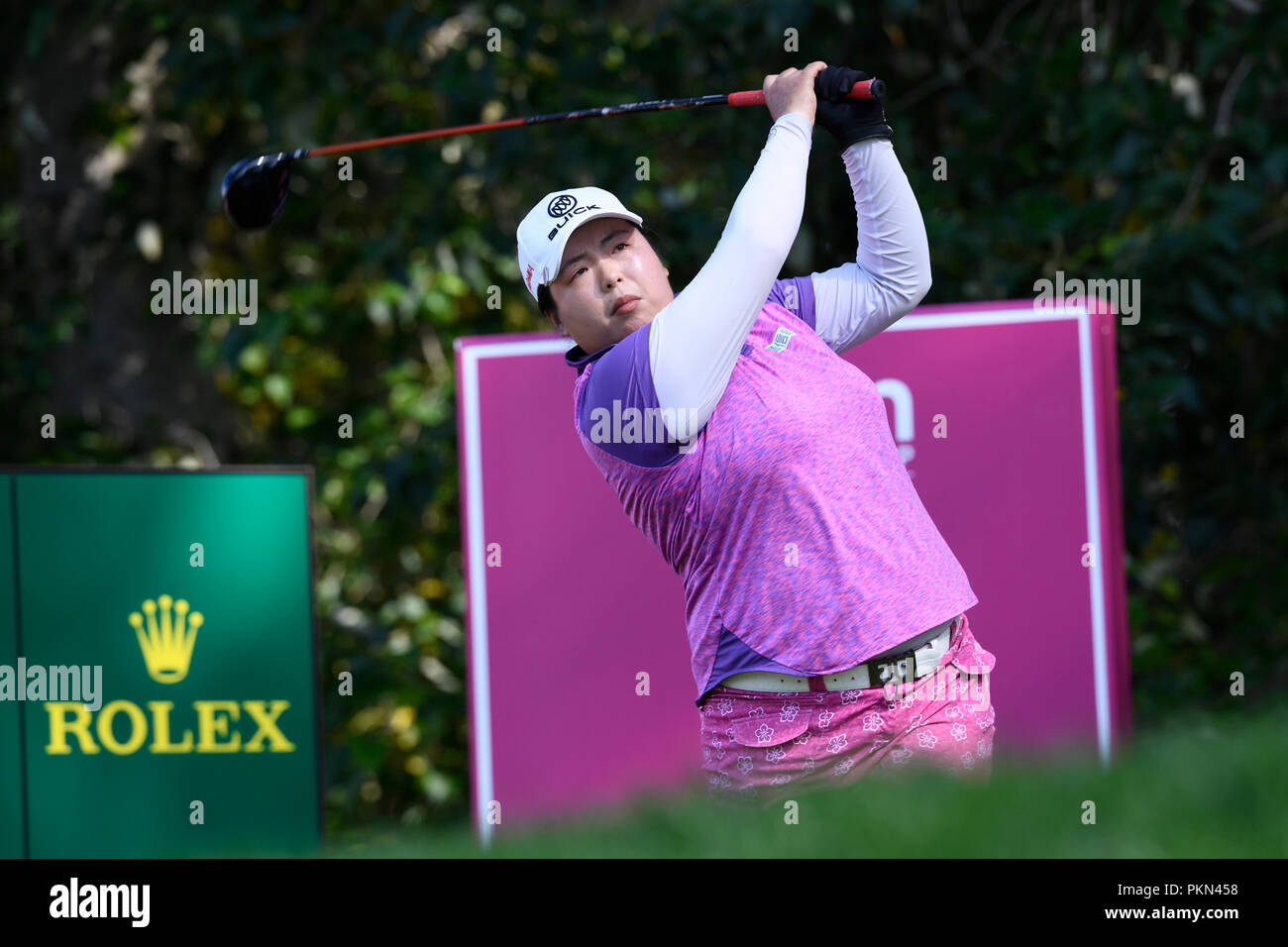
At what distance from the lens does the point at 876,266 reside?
2537mm

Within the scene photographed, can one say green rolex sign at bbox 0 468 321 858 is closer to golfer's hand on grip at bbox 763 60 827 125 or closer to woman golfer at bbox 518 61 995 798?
woman golfer at bbox 518 61 995 798

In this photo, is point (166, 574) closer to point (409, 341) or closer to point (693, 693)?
point (693, 693)

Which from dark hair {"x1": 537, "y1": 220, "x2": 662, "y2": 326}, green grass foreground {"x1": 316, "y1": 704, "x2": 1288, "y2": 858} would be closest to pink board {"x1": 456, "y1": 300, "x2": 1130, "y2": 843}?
dark hair {"x1": 537, "y1": 220, "x2": 662, "y2": 326}

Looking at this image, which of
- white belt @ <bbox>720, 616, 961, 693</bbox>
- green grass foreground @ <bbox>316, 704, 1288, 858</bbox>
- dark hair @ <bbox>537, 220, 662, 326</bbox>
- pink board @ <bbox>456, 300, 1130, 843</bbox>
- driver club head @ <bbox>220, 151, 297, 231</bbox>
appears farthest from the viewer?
driver club head @ <bbox>220, 151, 297, 231</bbox>

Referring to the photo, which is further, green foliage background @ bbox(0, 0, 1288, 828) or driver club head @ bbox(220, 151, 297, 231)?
green foliage background @ bbox(0, 0, 1288, 828)

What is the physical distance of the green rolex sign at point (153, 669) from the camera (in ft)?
10.3

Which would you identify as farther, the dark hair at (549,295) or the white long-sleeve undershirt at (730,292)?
the dark hair at (549,295)

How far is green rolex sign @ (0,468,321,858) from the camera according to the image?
3127 millimetres

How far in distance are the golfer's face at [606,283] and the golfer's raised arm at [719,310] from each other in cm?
22

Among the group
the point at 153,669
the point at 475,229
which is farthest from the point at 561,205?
the point at 475,229

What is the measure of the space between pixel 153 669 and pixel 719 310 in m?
1.77

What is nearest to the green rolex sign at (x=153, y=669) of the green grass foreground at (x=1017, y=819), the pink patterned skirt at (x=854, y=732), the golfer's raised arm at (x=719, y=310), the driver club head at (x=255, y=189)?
the driver club head at (x=255, y=189)

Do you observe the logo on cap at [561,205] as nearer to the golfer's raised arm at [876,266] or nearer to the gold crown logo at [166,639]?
the golfer's raised arm at [876,266]
